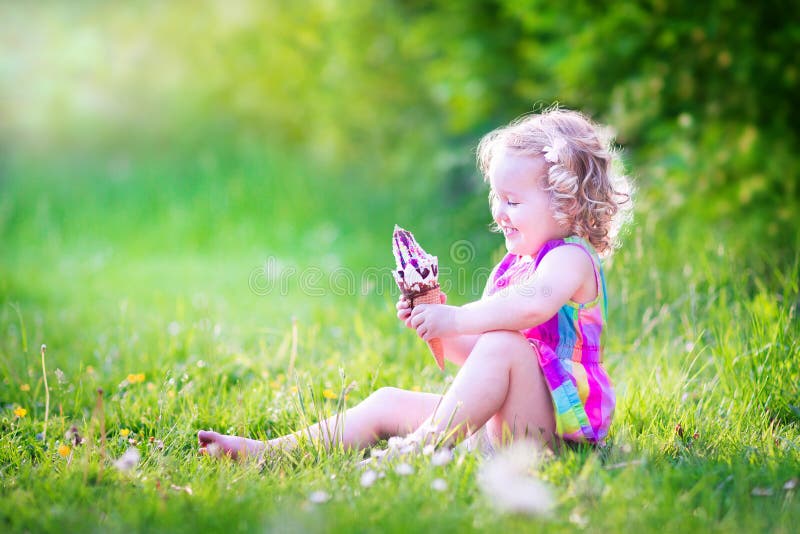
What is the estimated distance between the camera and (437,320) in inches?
96.3

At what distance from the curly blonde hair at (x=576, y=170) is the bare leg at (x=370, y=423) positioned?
736 mm

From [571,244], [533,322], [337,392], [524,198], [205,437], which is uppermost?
[524,198]

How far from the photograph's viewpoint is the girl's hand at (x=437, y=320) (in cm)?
244

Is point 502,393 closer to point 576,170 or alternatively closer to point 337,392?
point 576,170

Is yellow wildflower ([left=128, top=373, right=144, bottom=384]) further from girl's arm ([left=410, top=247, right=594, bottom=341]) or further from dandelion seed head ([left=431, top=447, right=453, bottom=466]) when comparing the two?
dandelion seed head ([left=431, top=447, right=453, bottom=466])

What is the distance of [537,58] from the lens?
225 inches

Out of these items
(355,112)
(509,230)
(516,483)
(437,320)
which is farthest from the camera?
(355,112)

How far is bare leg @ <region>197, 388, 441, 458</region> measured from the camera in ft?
8.27

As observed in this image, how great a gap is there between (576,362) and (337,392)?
100 centimetres

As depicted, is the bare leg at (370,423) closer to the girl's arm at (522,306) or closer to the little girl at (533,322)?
the little girl at (533,322)

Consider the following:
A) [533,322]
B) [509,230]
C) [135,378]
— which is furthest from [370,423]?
[135,378]

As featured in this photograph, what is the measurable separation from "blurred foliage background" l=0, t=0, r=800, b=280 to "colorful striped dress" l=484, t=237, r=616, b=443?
1.85 metres

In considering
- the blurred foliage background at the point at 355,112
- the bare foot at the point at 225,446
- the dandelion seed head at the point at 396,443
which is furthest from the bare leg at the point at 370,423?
the blurred foliage background at the point at 355,112

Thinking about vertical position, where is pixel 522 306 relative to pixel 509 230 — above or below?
below
